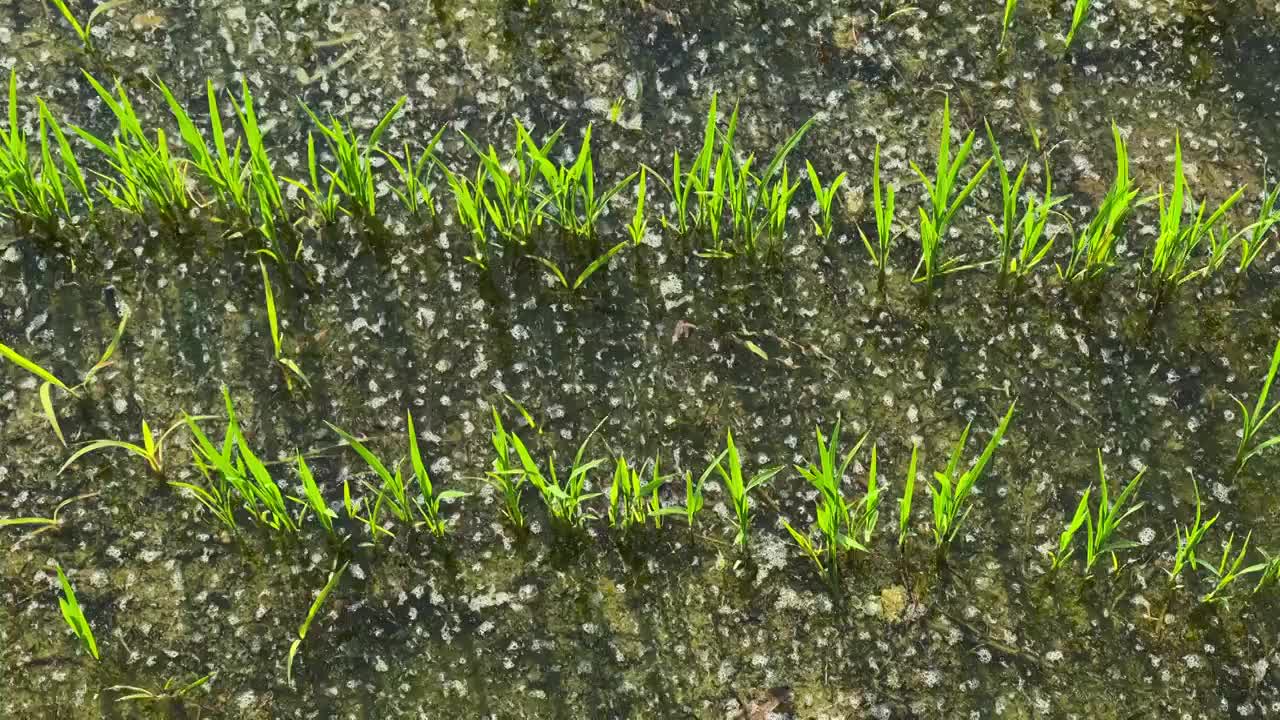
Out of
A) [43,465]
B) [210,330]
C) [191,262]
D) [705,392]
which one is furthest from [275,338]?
[705,392]

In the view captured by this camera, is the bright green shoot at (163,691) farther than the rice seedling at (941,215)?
No

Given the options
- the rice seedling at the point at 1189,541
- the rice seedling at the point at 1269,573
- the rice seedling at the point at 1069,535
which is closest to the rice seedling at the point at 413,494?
the rice seedling at the point at 1069,535

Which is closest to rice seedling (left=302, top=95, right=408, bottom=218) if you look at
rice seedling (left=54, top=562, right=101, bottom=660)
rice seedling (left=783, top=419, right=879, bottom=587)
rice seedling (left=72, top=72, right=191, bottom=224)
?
rice seedling (left=72, top=72, right=191, bottom=224)

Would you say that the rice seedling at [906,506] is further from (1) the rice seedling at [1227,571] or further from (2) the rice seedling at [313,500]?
(2) the rice seedling at [313,500]

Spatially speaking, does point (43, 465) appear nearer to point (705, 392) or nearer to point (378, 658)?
point (378, 658)

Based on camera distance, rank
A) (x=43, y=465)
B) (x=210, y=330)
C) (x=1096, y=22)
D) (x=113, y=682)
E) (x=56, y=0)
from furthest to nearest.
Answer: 1. (x=1096, y=22)
2. (x=56, y=0)
3. (x=210, y=330)
4. (x=43, y=465)
5. (x=113, y=682)

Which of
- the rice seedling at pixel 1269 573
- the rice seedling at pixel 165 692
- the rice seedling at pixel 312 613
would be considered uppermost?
A: the rice seedling at pixel 1269 573

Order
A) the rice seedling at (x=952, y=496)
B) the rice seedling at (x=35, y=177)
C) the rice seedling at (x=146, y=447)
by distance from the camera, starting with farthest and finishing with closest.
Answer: the rice seedling at (x=35, y=177) < the rice seedling at (x=146, y=447) < the rice seedling at (x=952, y=496)

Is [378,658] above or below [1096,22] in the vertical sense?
below
